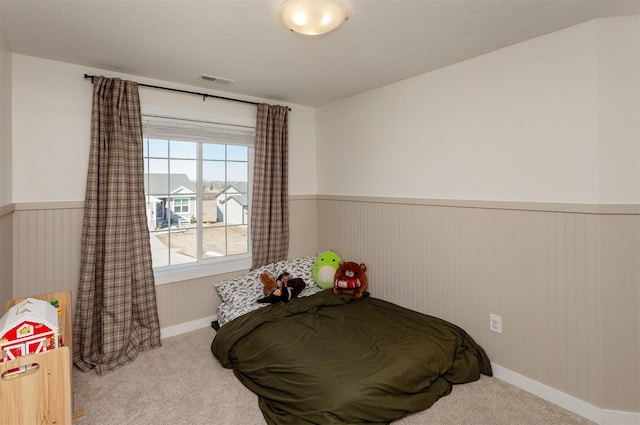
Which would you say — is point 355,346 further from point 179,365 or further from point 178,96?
point 178,96

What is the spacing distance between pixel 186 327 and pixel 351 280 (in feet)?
5.48

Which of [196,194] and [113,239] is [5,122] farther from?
[196,194]

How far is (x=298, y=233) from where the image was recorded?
3955 mm

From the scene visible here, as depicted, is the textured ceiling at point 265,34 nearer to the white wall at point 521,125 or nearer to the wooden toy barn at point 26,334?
the white wall at point 521,125

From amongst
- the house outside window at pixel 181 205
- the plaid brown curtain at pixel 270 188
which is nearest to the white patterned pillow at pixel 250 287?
the plaid brown curtain at pixel 270 188

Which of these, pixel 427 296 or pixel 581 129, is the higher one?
pixel 581 129

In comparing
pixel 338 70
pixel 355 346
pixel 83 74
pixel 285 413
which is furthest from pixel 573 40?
pixel 83 74

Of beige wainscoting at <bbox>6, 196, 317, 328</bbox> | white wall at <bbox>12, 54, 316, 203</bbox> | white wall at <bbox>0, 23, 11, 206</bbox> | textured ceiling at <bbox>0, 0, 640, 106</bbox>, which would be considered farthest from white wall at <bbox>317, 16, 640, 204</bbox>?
white wall at <bbox>0, 23, 11, 206</bbox>

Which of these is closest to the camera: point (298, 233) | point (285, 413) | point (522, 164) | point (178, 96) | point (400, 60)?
point (285, 413)

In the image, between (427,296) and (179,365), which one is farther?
(427,296)

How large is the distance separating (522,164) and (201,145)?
2804 millimetres

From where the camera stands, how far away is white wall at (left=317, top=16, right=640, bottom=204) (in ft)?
6.30

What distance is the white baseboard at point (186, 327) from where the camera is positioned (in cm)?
309

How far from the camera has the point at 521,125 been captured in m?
2.27
